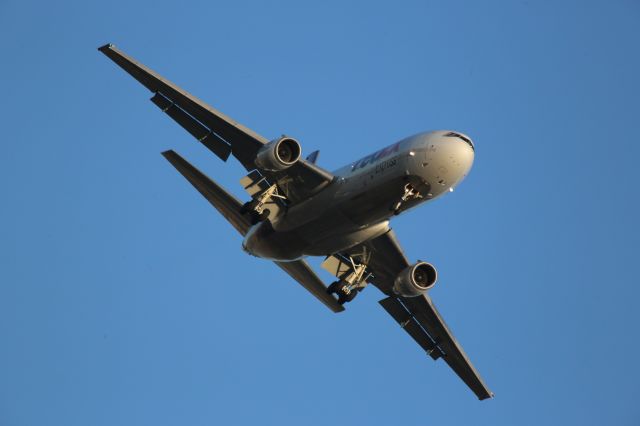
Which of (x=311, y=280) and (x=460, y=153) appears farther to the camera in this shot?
(x=311, y=280)

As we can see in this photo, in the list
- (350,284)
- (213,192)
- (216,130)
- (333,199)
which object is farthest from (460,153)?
(213,192)

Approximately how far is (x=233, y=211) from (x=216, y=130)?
3966 millimetres

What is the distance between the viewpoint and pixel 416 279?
44.0 metres

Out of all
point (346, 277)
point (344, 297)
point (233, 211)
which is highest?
point (233, 211)

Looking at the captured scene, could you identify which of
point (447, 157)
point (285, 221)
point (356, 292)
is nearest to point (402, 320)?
point (356, 292)

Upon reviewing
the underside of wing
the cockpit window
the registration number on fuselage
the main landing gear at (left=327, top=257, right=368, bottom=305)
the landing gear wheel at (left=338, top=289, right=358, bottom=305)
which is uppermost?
the cockpit window

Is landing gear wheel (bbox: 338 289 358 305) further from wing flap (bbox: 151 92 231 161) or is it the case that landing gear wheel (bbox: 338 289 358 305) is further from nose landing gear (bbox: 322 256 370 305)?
wing flap (bbox: 151 92 231 161)

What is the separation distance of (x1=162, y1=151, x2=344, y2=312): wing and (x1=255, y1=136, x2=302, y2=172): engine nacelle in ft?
12.9

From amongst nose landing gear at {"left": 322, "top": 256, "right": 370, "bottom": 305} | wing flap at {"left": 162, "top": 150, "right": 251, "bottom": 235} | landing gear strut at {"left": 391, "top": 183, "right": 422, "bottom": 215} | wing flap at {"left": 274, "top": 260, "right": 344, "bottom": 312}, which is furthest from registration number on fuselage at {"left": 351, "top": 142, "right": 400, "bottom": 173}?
wing flap at {"left": 274, "top": 260, "right": 344, "bottom": 312}

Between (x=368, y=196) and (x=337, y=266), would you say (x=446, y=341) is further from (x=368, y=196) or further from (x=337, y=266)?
(x=368, y=196)

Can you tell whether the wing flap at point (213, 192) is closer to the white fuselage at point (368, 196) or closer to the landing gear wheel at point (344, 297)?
the white fuselage at point (368, 196)

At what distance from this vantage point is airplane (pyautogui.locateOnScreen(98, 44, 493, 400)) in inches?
1512

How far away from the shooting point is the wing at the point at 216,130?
40594 millimetres

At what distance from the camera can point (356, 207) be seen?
130ft
